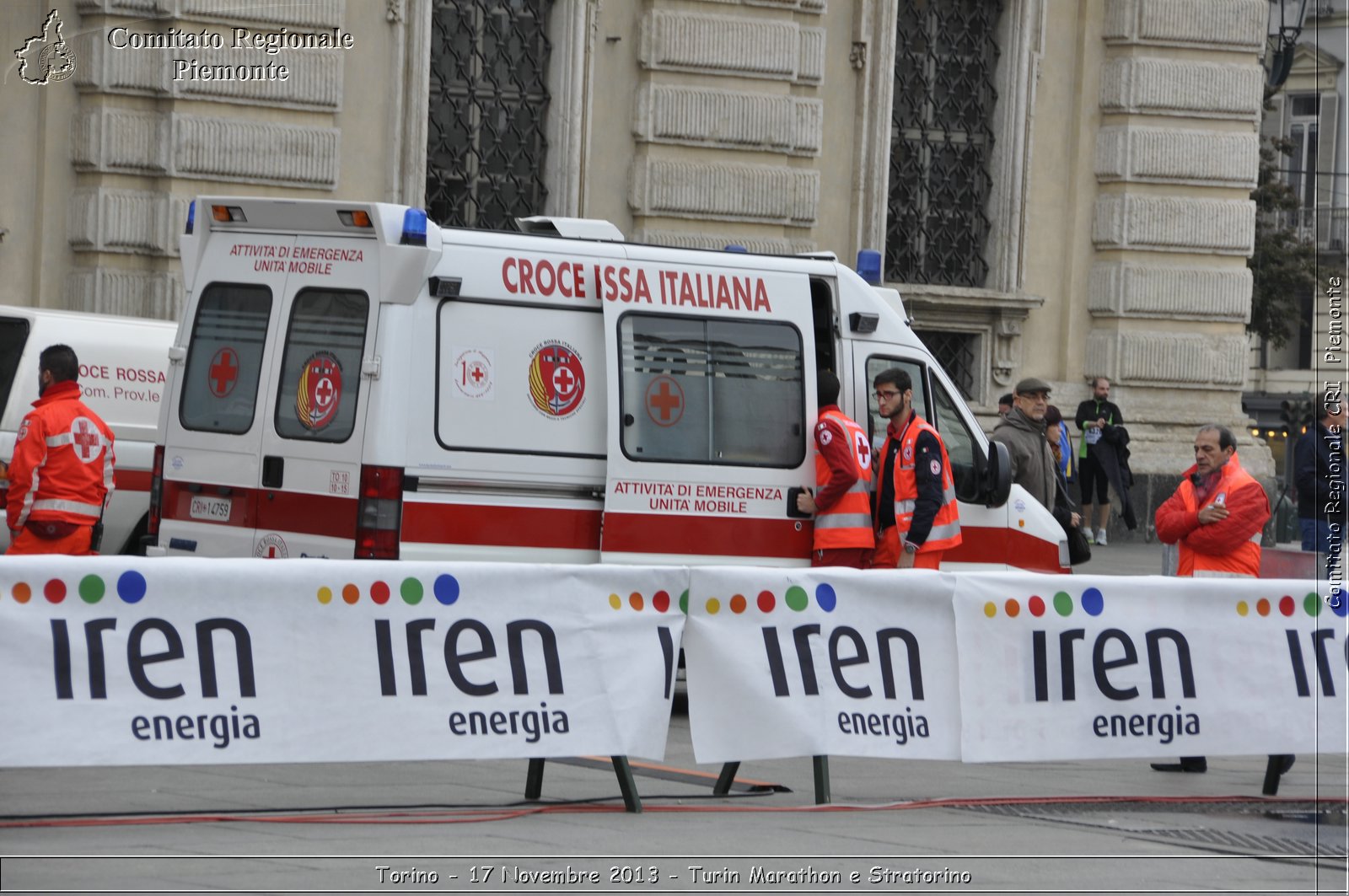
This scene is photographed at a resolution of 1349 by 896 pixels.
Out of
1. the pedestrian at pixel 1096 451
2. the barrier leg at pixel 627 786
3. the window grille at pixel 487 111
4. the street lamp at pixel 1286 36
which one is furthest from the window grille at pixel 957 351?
the barrier leg at pixel 627 786

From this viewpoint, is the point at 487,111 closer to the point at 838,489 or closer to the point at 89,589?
the point at 838,489

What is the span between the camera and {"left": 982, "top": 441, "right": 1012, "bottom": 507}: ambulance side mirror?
36.5 ft

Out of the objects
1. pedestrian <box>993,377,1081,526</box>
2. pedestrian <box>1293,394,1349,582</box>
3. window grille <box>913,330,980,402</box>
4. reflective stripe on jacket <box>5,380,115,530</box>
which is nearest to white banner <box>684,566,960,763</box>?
reflective stripe on jacket <box>5,380,115,530</box>

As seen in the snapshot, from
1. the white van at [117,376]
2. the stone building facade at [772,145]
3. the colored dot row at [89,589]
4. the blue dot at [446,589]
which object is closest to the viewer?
the colored dot row at [89,589]

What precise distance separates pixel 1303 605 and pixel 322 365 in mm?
4595

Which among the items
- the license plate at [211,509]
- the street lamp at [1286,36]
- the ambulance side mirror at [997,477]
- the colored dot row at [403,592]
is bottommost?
the license plate at [211,509]

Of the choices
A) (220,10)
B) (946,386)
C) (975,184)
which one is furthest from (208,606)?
(975,184)

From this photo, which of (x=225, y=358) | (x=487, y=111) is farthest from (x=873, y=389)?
(x=487, y=111)

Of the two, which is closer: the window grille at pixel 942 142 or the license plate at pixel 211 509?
the license plate at pixel 211 509

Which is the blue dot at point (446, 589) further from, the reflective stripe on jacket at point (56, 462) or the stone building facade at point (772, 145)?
the stone building facade at point (772, 145)

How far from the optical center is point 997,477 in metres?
11.1

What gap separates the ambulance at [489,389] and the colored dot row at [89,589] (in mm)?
2777

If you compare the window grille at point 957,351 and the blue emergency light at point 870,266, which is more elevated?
the blue emergency light at point 870,266

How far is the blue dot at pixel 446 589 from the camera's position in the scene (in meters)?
7.14
